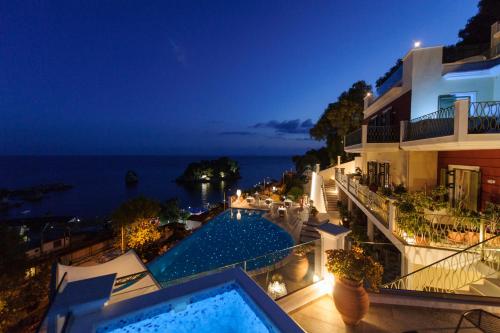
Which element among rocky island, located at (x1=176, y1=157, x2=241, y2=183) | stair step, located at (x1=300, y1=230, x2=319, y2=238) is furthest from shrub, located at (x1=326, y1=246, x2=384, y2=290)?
rocky island, located at (x1=176, y1=157, x2=241, y2=183)

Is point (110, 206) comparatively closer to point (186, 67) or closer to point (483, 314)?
point (186, 67)

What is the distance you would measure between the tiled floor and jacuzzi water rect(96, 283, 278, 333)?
905mm

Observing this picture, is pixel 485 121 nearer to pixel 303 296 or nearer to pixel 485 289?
pixel 485 289

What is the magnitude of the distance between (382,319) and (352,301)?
2.90 ft

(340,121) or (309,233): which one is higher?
(340,121)

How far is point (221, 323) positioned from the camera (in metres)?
4.62

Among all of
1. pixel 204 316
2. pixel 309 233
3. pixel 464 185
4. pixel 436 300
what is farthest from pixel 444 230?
pixel 309 233

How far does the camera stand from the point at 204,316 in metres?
4.43

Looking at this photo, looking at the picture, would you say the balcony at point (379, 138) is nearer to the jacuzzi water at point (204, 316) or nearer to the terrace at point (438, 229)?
the terrace at point (438, 229)

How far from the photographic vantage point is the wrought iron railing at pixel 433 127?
22.0ft

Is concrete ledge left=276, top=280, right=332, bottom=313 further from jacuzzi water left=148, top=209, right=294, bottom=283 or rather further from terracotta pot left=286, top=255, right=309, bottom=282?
jacuzzi water left=148, top=209, right=294, bottom=283

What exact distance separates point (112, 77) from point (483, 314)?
70.5 meters

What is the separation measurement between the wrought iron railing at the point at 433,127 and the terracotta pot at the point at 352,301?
516 cm

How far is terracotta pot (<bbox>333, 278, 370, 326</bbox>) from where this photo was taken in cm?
388
